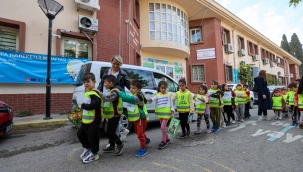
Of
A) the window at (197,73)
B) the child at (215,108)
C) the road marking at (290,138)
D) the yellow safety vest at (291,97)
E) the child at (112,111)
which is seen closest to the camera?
the child at (112,111)

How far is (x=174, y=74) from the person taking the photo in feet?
48.3

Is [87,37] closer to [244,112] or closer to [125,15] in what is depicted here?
[125,15]

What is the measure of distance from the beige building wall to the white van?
4120 millimetres

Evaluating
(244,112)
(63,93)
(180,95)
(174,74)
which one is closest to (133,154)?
(180,95)

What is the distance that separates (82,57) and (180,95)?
6380mm

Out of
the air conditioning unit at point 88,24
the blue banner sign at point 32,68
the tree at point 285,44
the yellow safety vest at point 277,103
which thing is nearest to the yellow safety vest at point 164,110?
the yellow safety vest at point 277,103

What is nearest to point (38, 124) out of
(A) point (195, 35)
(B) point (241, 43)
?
(A) point (195, 35)

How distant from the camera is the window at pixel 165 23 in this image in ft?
41.1

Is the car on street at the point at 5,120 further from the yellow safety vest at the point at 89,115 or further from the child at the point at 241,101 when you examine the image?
the child at the point at 241,101

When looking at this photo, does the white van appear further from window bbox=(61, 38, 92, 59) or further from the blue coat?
window bbox=(61, 38, 92, 59)

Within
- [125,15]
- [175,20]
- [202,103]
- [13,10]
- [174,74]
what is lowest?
[202,103]

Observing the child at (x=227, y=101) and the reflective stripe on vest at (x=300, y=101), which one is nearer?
the reflective stripe on vest at (x=300, y=101)

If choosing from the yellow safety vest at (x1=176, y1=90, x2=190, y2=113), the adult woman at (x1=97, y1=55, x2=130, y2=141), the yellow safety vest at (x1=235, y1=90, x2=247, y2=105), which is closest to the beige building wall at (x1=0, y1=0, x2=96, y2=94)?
the adult woman at (x1=97, y1=55, x2=130, y2=141)

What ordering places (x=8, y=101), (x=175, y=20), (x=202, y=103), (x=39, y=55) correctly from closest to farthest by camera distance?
1. (x=202, y=103)
2. (x=8, y=101)
3. (x=39, y=55)
4. (x=175, y=20)
